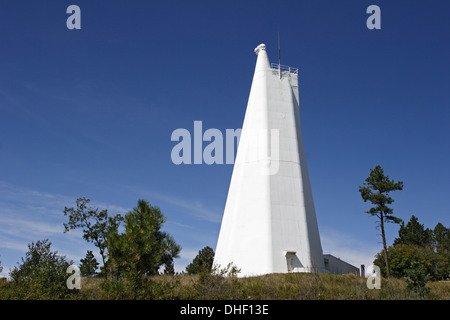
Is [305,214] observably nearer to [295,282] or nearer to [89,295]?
[295,282]

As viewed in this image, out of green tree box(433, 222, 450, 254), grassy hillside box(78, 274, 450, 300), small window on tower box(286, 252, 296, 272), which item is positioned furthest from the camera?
green tree box(433, 222, 450, 254)

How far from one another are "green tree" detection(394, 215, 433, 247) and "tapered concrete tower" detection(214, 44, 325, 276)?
31.6 metres

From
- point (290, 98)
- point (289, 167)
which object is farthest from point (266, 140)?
point (290, 98)

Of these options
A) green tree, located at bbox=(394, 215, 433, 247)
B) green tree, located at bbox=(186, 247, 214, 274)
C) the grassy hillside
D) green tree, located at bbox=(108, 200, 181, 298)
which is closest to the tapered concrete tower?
the grassy hillside

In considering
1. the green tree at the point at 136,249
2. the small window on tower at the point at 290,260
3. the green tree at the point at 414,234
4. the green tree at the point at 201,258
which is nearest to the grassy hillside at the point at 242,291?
the green tree at the point at 136,249

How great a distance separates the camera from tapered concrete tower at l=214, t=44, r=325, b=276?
24.2 m

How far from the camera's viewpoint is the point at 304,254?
970 inches

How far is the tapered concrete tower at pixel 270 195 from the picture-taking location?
2420 centimetres

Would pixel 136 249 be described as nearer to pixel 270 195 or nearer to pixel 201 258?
pixel 270 195

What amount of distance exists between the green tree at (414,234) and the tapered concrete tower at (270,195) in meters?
31.6

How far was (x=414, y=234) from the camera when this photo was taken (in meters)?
51.7

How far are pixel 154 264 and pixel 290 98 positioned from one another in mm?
17574

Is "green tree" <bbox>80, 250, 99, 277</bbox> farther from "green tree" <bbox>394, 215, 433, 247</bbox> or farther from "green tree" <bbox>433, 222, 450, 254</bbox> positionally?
"green tree" <bbox>433, 222, 450, 254</bbox>

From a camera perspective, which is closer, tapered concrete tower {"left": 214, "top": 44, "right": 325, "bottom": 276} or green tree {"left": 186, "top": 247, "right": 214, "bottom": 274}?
tapered concrete tower {"left": 214, "top": 44, "right": 325, "bottom": 276}
